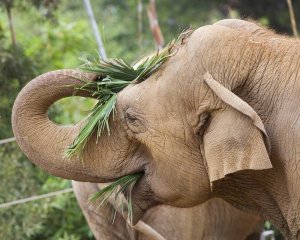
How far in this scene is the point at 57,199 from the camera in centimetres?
988

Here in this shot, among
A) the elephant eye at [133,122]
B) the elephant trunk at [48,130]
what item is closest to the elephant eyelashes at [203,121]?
the elephant eye at [133,122]

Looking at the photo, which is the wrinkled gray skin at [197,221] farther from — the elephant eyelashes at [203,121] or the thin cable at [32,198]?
the elephant eyelashes at [203,121]

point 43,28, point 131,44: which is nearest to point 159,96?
point 43,28

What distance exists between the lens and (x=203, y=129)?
538 centimetres

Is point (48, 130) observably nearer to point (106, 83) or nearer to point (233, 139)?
point (106, 83)

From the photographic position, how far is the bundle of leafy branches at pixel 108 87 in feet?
18.5

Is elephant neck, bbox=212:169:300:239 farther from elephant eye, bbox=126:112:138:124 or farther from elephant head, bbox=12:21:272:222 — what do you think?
elephant eye, bbox=126:112:138:124

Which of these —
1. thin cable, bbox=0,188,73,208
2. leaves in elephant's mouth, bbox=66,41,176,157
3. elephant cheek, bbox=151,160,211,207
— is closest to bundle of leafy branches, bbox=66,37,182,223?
leaves in elephant's mouth, bbox=66,41,176,157

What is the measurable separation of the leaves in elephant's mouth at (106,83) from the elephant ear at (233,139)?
1.56ft

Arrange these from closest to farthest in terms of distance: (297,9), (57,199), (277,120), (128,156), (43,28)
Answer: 1. (277,120)
2. (128,156)
3. (57,199)
4. (43,28)
5. (297,9)

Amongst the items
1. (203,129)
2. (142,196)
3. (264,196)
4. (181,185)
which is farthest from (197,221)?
(203,129)

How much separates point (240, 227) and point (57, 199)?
2.98 metres

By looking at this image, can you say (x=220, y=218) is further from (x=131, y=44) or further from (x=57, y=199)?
(x=131, y=44)

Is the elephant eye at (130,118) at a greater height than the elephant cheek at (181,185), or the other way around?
the elephant eye at (130,118)
